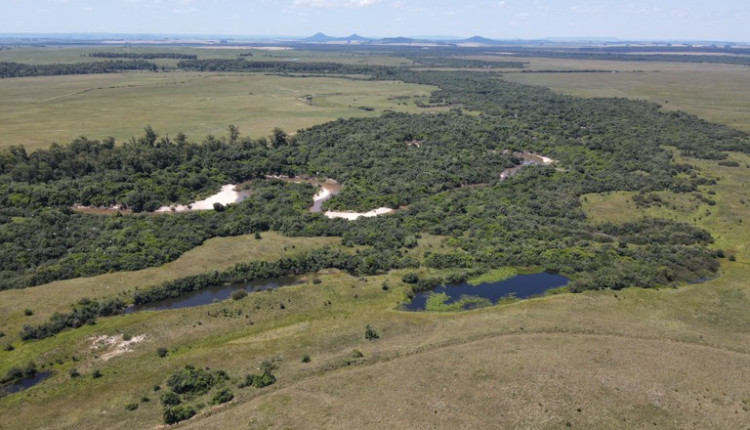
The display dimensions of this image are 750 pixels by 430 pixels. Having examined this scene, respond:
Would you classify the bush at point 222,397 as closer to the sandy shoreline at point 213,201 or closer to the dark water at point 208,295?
the dark water at point 208,295

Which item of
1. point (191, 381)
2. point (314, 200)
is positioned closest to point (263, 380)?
point (191, 381)

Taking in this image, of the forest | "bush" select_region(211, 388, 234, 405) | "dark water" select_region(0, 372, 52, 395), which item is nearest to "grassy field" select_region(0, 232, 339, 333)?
the forest

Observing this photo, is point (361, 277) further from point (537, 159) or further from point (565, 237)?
point (537, 159)

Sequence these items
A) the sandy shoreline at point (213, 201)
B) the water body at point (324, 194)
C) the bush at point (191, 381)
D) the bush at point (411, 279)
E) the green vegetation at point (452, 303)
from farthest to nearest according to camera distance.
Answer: the water body at point (324, 194)
the sandy shoreline at point (213, 201)
the bush at point (411, 279)
the green vegetation at point (452, 303)
the bush at point (191, 381)

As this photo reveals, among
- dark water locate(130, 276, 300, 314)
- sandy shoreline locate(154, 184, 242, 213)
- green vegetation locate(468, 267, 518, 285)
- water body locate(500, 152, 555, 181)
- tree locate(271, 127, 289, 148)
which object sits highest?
tree locate(271, 127, 289, 148)

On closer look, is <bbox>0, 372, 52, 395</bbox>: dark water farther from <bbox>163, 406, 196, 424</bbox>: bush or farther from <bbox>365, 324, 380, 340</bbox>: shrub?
<bbox>365, 324, 380, 340</bbox>: shrub

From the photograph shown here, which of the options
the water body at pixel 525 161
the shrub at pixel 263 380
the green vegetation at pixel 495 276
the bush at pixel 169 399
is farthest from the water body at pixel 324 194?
the bush at pixel 169 399
